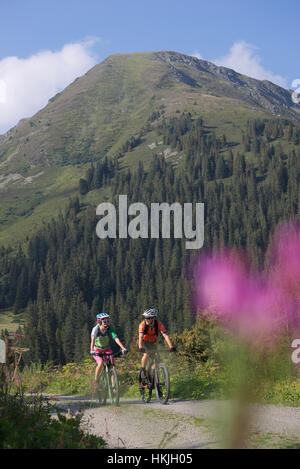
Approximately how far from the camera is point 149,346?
12.4 m

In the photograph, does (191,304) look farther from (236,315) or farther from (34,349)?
(236,315)

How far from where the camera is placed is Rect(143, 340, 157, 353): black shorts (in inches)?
488

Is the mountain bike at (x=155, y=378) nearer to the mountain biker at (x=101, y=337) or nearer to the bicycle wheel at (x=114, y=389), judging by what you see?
the bicycle wheel at (x=114, y=389)

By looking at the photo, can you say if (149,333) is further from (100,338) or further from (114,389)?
(114,389)

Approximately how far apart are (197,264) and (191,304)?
40208mm

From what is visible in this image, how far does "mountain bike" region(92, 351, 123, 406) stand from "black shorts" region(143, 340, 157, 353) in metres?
0.72

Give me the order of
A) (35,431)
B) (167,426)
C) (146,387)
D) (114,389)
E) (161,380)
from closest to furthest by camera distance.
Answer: (35,431), (167,426), (114,389), (146,387), (161,380)

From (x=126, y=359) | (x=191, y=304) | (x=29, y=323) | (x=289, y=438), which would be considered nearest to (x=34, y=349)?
(x=29, y=323)

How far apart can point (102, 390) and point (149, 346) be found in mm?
1758

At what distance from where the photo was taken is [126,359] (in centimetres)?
1875

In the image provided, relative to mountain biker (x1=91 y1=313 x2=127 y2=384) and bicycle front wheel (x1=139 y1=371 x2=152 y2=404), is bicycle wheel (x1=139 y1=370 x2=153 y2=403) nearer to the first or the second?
bicycle front wheel (x1=139 y1=371 x2=152 y2=404)

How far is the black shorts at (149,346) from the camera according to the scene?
12.4 m

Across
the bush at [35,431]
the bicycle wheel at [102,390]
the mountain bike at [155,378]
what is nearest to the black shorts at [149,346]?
the mountain bike at [155,378]

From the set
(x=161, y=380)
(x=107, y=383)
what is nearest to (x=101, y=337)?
(x=107, y=383)
